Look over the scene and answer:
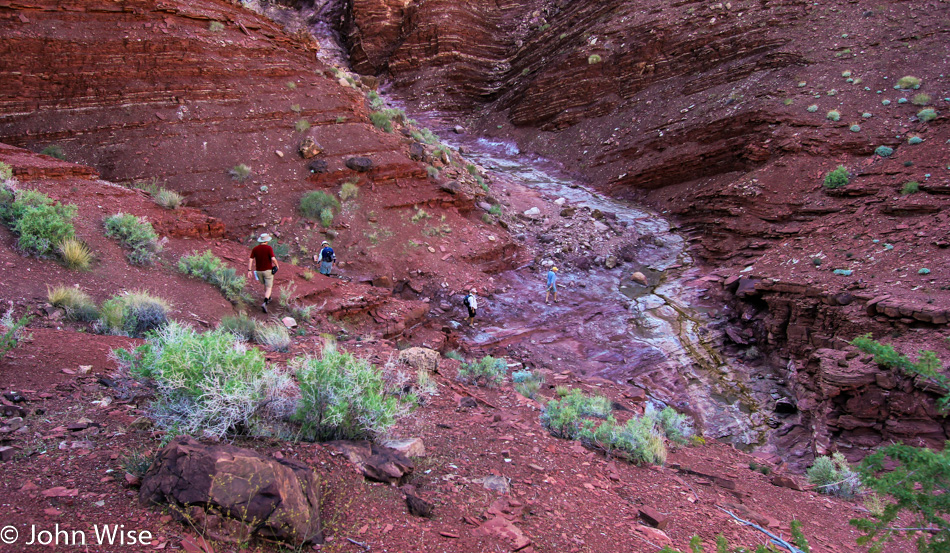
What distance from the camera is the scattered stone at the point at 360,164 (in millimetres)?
14391

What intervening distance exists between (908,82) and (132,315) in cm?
2354

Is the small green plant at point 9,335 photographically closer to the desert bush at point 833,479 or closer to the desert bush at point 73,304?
the desert bush at point 73,304

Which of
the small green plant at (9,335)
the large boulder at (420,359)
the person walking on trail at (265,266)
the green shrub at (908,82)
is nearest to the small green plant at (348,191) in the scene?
the person walking on trail at (265,266)

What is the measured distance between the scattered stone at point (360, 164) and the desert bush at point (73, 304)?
8.76 meters

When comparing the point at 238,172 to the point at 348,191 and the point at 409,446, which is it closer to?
the point at 348,191

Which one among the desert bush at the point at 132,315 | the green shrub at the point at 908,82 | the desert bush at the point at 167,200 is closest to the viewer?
the desert bush at the point at 132,315

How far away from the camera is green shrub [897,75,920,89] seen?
1723 cm

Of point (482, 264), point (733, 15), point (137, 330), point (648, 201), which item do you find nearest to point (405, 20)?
point (733, 15)

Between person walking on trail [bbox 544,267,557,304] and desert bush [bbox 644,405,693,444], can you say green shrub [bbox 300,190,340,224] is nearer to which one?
person walking on trail [bbox 544,267,557,304]

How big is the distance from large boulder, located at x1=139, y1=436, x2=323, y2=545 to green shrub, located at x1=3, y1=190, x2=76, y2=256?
6306mm

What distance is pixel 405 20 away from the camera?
34594 millimetres

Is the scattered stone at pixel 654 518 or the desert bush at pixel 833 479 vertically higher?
the scattered stone at pixel 654 518

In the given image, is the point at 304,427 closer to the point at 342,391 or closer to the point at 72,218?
the point at 342,391

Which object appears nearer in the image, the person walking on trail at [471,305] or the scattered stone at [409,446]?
the scattered stone at [409,446]
